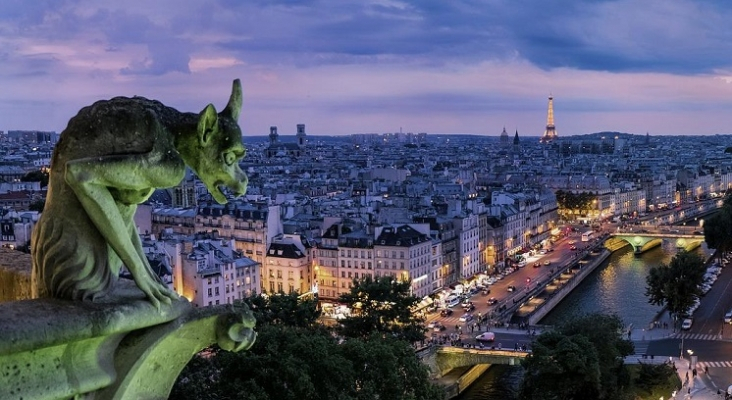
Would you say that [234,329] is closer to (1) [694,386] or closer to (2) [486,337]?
(1) [694,386]

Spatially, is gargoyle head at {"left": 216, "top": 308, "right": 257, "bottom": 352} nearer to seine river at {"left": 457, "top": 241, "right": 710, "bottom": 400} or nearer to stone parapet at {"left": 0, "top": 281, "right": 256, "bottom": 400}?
stone parapet at {"left": 0, "top": 281, "right": 256, "bottom": 400}

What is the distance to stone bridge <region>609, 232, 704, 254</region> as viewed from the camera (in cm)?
7038

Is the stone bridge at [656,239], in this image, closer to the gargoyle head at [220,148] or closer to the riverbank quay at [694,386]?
the riverbank quay at [694,386]

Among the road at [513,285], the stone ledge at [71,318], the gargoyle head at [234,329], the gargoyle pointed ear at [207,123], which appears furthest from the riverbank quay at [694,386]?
the stone ledge at [71,318]

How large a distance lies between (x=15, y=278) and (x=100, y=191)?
1.90m

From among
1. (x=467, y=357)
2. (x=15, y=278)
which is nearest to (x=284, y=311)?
(x=467, y=357)

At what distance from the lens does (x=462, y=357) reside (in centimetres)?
3488

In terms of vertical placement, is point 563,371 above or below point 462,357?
above

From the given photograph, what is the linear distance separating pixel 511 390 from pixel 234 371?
15849 mm

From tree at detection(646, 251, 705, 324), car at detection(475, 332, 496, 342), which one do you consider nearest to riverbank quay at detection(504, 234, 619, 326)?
car at detection(475, 332, 496, 342)

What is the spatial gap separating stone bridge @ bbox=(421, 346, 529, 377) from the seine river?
41.6 inches

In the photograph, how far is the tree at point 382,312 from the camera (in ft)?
111

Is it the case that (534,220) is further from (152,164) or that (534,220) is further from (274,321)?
(152,164)

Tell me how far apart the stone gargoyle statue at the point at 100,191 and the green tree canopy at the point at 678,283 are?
40985 millimetres
